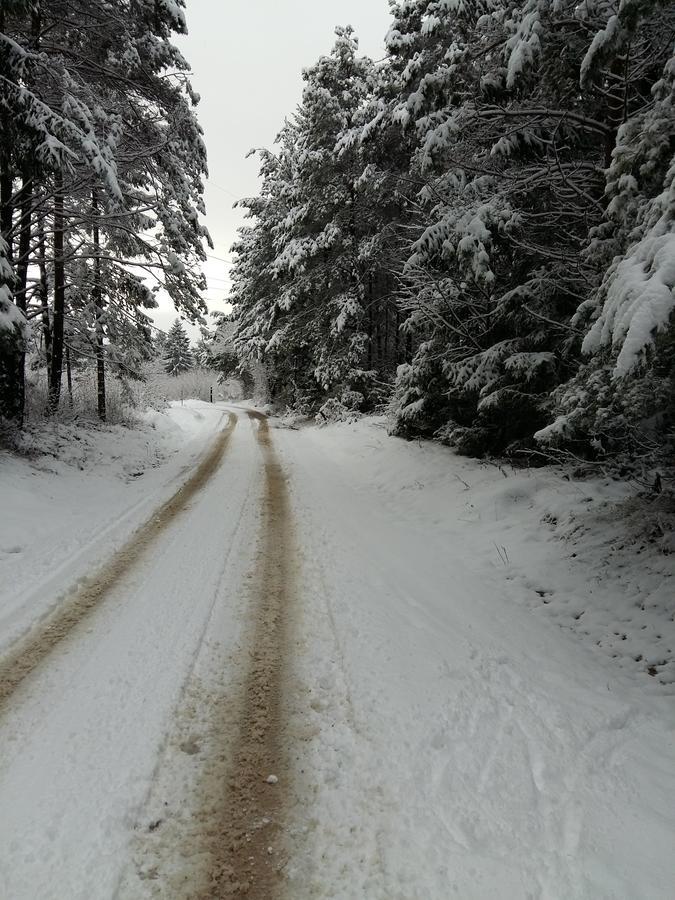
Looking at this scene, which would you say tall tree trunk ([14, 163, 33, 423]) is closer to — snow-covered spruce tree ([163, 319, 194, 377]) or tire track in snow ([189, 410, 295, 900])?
tire track in snow ([189, 410, 295, 900])

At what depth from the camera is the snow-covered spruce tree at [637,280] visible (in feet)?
9.35

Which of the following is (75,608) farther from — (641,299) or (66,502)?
(641,299)

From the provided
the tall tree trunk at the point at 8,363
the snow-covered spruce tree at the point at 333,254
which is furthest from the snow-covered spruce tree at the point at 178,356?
the tall tree trunk at the point at 8,363

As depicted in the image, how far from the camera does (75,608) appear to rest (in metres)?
4.50

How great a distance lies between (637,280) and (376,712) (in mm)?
3374

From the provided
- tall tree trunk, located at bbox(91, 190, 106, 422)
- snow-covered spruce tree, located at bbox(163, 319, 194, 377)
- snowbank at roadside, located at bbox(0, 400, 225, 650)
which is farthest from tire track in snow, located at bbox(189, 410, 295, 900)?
snow-covered spruce tree, located at bbox(163, 319, 194, 377)

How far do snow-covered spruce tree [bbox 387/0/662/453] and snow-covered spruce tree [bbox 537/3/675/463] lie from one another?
605 mm

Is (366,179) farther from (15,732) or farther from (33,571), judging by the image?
(15,732)

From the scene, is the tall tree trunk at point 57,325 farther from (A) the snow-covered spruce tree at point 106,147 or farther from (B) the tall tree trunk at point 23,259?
(B) the tall tree trunk at point 23,259

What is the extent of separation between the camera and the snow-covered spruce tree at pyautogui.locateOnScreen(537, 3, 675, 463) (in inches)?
112

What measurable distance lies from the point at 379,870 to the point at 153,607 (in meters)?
3.16

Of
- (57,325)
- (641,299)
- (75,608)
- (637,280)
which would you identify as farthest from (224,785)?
(57,325)

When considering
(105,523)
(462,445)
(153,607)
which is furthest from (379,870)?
(462,445)

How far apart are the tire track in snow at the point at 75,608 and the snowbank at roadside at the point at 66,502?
0.16 metres
